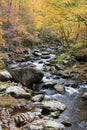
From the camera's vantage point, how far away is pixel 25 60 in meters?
26.3

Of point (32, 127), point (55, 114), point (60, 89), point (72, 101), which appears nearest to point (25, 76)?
point (60, 89)

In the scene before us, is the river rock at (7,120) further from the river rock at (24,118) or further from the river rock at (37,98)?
the river rock at (37,98)

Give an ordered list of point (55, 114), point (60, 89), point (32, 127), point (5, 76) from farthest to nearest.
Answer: point (5, 76) → point (60, 89) → point (55, 114) → point (32, 127)

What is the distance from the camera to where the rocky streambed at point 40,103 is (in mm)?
9438

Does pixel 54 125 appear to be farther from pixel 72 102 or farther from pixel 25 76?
pixel 25 76

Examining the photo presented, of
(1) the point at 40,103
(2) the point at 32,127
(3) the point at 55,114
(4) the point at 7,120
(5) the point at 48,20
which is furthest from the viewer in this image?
(5) the point at 48,20

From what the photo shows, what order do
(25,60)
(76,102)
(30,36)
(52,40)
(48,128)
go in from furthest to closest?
(52,40) → (30,36) → (25,60) → (76,102) → (48,128)

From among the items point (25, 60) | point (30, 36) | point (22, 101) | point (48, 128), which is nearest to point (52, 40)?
point (30, 36)

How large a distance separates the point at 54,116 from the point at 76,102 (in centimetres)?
254

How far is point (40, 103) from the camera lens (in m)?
11.9

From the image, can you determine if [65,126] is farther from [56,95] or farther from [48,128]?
[56,95]

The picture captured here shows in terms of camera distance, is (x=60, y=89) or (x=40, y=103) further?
(x=60, y=89)

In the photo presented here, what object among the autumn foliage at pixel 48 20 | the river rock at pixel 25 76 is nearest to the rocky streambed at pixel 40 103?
the river rock at pixel 25 76

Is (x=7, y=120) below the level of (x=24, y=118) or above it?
above
